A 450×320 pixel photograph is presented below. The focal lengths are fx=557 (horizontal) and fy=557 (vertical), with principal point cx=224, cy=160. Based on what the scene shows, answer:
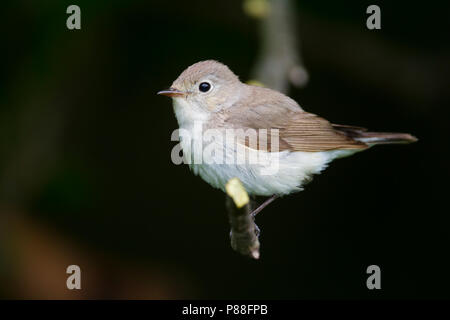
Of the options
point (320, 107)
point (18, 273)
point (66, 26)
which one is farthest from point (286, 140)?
point (18, 273)

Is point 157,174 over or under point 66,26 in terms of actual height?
under

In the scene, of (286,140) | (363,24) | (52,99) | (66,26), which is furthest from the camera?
(363,24)

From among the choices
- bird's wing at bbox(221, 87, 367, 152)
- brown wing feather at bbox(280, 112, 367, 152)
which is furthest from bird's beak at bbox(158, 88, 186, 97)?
brown wing feather at bbox(280, 112, 367, 152)

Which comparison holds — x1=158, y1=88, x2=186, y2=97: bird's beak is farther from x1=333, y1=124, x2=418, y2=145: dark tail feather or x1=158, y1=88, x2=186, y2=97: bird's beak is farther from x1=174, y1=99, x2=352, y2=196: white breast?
x1=333, y1=124, x2=418, y2=145: dark tail feather

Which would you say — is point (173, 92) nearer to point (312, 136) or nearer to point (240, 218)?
point (312, 136)

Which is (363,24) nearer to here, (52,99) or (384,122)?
(384,122)

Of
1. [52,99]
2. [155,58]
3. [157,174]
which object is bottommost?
[157,174]

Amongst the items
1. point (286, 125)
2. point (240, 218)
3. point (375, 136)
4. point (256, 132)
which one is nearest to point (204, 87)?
point (256, 132)
